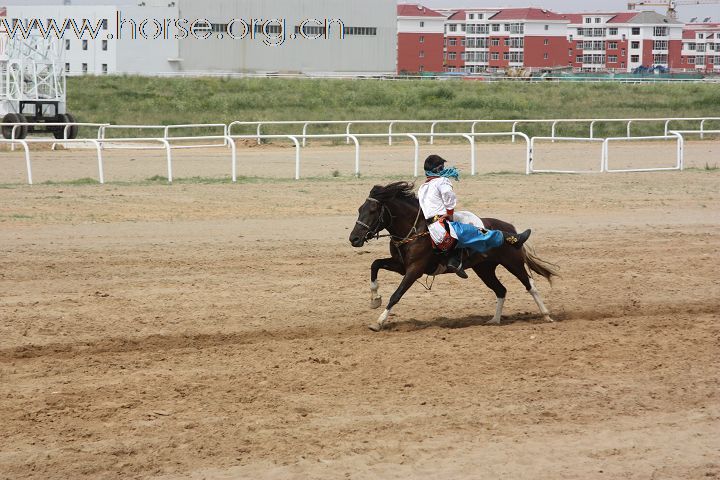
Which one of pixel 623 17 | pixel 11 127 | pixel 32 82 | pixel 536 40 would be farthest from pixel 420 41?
pixel 11 127

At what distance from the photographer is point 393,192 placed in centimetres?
915

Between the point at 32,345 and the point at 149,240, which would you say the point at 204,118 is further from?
the point at 32,345

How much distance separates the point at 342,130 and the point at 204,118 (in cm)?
731

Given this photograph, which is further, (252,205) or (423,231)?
(252,205)

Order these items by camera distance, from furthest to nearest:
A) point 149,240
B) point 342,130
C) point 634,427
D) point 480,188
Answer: point 342,130 → point 480,188 → point 149,240 → point 634,427

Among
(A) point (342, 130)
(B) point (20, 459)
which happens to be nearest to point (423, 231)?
(B) point (20, 459)

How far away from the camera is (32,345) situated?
8578 millimetres

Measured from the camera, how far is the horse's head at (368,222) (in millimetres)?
8938

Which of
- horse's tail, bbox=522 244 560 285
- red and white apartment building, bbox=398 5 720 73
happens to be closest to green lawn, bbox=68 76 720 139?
horse's tail, bbox=522 244 560 285

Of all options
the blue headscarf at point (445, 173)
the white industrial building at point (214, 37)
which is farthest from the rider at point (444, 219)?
the white industrial building at point (214, 37)

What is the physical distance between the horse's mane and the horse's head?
6 centimetres

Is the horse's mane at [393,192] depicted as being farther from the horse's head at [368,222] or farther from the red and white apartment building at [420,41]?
the red and white apartment building at [420,41]

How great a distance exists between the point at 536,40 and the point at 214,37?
178ft

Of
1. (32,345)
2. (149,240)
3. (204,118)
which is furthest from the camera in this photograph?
(204,118)
